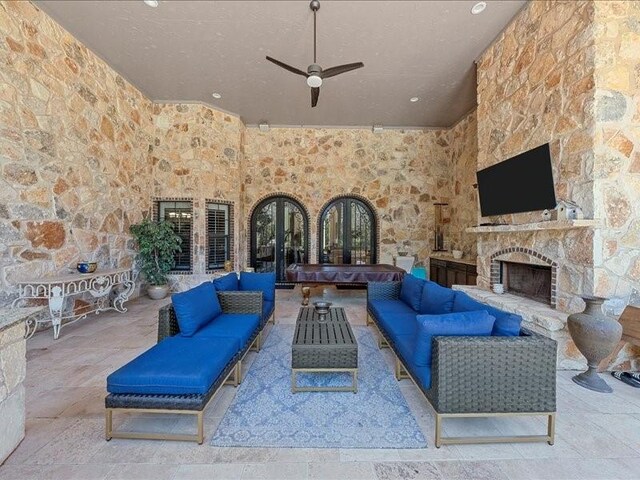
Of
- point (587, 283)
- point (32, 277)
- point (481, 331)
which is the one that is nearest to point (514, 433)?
point (481, 331)

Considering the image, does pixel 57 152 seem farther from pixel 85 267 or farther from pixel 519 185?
pixel 519 185

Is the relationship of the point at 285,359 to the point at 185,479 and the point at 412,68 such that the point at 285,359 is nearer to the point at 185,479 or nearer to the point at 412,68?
the point at 185,479

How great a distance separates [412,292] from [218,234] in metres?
4.70

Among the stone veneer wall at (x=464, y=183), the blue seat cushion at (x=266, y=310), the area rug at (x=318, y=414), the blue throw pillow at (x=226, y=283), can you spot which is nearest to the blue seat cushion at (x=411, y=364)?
the area rug at (x=318, y=414)

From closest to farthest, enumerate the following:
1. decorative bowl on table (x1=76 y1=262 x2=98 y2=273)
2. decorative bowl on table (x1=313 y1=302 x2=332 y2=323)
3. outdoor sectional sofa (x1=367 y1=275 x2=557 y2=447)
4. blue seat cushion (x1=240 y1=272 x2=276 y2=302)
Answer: outdoor sectional sofa (x1=367 y1=275 x2=557 y2=447) → decorative bowl on table (x1=313 y1=302 x2=332 y2=323) → blue seat cushion (x1=240 y1=272 x2=276 y2=302) → decorative bowl on table (x1=76 y1=262 x2=98 y2=273)

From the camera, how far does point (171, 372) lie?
1877 millimetres

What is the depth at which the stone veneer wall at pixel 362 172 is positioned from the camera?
7.36m

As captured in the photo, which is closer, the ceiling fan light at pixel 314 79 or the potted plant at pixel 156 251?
the ceiling fan light at pixel 314 79

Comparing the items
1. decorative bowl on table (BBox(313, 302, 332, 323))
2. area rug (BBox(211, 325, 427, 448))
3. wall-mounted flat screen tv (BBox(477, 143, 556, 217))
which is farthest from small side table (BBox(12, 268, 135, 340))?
wall-mounted flat screen tv (BBox(477, 143, 556, 217))

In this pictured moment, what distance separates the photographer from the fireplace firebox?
3.48 meters

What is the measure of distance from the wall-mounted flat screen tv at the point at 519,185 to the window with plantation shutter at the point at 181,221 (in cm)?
564

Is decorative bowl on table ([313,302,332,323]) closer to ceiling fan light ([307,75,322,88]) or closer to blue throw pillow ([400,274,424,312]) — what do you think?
blue throw pillow ([400,274,424,312])

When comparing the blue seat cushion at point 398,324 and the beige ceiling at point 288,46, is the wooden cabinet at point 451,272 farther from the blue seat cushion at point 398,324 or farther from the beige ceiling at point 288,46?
the beige ceiling at point 288,46

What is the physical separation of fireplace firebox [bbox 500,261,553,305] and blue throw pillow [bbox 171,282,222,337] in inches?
149
